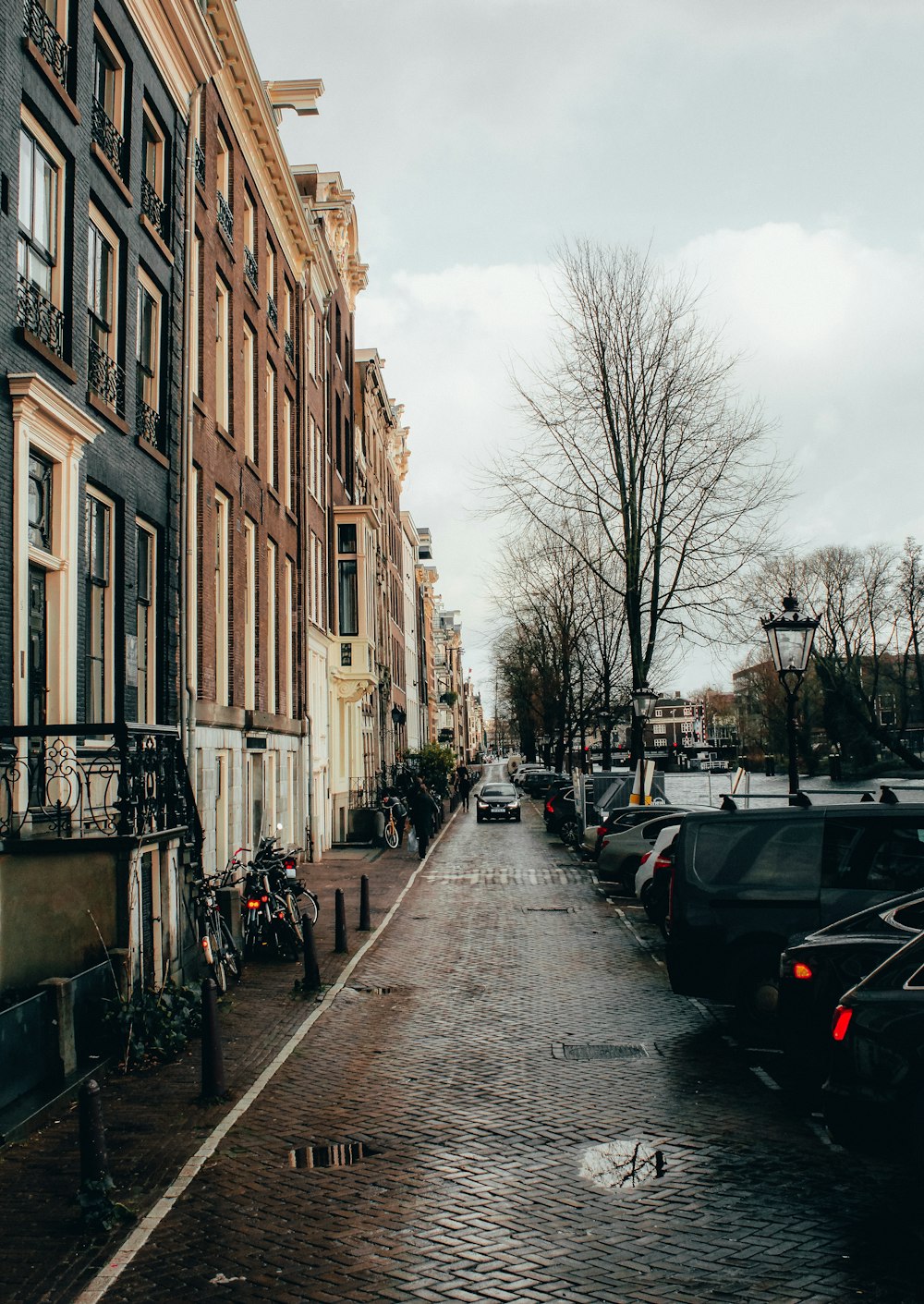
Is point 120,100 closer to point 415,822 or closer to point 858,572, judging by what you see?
point 415,822

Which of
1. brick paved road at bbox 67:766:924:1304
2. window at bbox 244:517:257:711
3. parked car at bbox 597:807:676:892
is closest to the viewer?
brick paved road at bbox 67:766:924:1304

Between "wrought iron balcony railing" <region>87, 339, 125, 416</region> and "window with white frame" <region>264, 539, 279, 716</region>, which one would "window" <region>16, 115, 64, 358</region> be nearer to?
"wrought iron balcony railing" <region>87, 339, 125, 416</region>

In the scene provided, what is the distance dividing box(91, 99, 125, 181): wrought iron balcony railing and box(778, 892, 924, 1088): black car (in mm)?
12195

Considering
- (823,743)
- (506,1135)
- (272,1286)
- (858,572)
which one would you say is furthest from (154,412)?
(823,743)

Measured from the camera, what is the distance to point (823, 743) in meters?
88.2

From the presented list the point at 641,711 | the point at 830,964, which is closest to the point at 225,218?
the point at 641,711

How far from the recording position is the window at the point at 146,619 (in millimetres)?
15822

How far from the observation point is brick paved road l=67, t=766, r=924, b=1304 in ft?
18.0

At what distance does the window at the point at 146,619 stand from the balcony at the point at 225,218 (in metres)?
7.79

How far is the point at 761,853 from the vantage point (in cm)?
1062

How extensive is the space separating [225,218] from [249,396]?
11.7ft

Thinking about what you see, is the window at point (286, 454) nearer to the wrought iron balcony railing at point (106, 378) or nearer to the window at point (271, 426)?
the window at point (271, 426)

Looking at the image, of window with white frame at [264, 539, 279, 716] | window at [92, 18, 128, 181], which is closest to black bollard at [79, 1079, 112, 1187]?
window at [92, 18, 128, 181]

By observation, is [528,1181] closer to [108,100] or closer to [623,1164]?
[623,1164]
